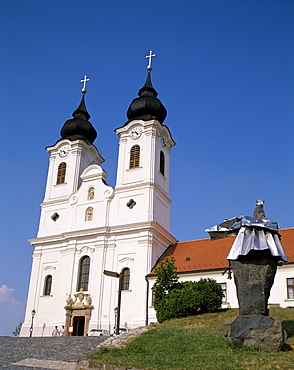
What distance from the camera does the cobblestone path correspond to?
42.7ft

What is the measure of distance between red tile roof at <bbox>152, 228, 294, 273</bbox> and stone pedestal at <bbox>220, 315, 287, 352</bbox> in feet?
53.1

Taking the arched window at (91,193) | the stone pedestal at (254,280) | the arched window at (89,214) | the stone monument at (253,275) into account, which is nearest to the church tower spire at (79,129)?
the arched window at (91,193)

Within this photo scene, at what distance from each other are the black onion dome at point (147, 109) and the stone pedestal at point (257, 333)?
27.5m

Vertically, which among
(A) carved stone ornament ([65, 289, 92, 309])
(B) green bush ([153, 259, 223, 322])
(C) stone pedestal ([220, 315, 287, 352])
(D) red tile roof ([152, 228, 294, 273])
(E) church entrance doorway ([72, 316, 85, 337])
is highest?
(D) red tile roof ([152, 228, 294, 273])

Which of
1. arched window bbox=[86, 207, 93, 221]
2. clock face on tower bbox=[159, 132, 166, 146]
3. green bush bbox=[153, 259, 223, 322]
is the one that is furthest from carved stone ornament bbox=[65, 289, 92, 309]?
clock face on tower bbox=[159, 132, 166, 146]

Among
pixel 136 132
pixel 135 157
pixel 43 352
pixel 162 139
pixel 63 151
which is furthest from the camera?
pixel 63 151

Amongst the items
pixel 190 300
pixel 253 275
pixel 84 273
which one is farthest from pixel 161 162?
pixel 253 275

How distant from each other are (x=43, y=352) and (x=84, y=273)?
18.7 m

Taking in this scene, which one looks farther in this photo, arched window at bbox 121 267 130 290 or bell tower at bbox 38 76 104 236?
bell tower at bbox 38 76 104 236

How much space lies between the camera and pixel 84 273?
3444 centimetres

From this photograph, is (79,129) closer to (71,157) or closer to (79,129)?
(79,129)

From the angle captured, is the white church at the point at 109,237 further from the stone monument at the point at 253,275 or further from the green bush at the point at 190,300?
the stone monument at the point at 253,275

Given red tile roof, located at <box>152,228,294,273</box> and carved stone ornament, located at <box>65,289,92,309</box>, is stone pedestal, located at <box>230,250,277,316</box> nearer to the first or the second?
red tile roof, located at <box>152,228,294,273</box>

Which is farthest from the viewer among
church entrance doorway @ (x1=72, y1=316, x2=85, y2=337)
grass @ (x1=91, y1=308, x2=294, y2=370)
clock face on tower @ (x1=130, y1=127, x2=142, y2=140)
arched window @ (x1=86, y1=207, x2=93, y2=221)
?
clock face on tower @ (x1=130, y1=127, x2=142, y2=140)
